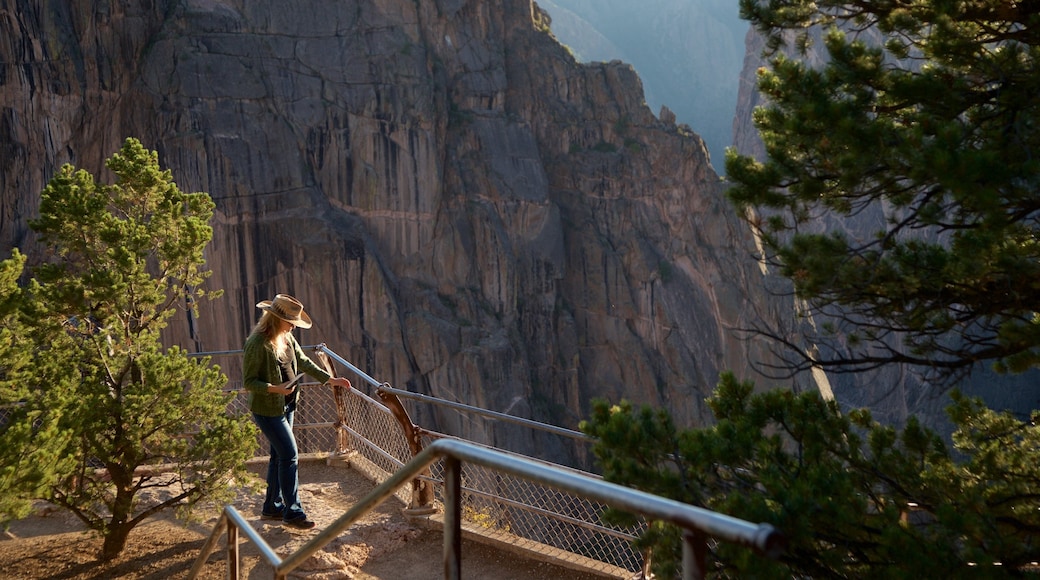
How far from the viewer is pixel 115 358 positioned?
18.7 ft

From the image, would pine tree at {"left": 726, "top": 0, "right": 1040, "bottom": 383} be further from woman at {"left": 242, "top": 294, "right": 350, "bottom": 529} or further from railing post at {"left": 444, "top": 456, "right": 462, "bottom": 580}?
woman at {"left": 242, "top": 294, "right": 350, "bottom": 529}

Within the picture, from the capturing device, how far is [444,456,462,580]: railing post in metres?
2.56

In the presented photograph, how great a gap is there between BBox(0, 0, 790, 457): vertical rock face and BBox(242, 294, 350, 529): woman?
48.0 feet

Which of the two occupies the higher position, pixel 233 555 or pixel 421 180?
pixel 421 180

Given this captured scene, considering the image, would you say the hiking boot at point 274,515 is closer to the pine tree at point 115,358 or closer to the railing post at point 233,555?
the pine tree at point 115,358

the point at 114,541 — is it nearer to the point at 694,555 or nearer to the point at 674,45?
the point at 694,555

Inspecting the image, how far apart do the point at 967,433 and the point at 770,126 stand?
2.10m

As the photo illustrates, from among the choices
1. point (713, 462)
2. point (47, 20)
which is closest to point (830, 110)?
point (713, 462)

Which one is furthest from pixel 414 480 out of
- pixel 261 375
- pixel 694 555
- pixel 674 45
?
pixel 674 45

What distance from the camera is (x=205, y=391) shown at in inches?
227

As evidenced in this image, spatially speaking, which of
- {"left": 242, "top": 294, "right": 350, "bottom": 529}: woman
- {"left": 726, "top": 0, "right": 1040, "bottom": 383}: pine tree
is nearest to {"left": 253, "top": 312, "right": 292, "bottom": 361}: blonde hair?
{"left": 242, "top": 294, "right": 350, "bottom": 529}: woman

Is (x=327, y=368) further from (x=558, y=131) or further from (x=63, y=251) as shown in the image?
(x=558, y=131)

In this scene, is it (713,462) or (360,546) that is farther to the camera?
(360,546)

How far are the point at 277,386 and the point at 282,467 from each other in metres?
0.61
